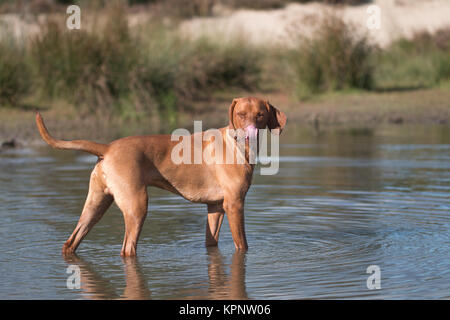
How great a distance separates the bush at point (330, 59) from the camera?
2184cm

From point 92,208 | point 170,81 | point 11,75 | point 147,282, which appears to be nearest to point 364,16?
point 170,81

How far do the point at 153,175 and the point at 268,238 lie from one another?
1.59 meters

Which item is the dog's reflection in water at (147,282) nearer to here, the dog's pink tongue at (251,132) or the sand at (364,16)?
the dog's pink tongue at (251,132)

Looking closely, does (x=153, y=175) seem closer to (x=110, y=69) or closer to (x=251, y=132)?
(x=251, y=132)

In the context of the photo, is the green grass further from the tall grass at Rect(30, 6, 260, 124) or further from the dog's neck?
the dog's neck

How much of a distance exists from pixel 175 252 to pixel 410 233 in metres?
2.39

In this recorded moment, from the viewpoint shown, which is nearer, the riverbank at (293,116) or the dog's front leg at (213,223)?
the dog's front leg at (213,223)

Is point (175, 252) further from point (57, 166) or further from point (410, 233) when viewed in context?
point (57, 166)

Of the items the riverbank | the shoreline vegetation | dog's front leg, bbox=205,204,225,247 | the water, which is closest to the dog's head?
dog's front leg, bbox=205,204,225,247

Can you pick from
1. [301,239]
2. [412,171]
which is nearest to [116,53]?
[412,171]

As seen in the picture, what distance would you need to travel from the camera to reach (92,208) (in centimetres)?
758

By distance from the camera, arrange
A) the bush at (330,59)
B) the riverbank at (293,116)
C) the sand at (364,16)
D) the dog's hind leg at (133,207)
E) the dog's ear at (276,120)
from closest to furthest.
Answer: the dog's hind leg at (133,207)
the dog's ear at (276,120)
the riverbank at (293,116)
the bush at (330,59)
the sand at (364,16)

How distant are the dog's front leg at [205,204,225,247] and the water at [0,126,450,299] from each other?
0.46ft

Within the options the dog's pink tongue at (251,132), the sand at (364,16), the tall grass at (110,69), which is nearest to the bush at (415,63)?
the sand at (364,16)
